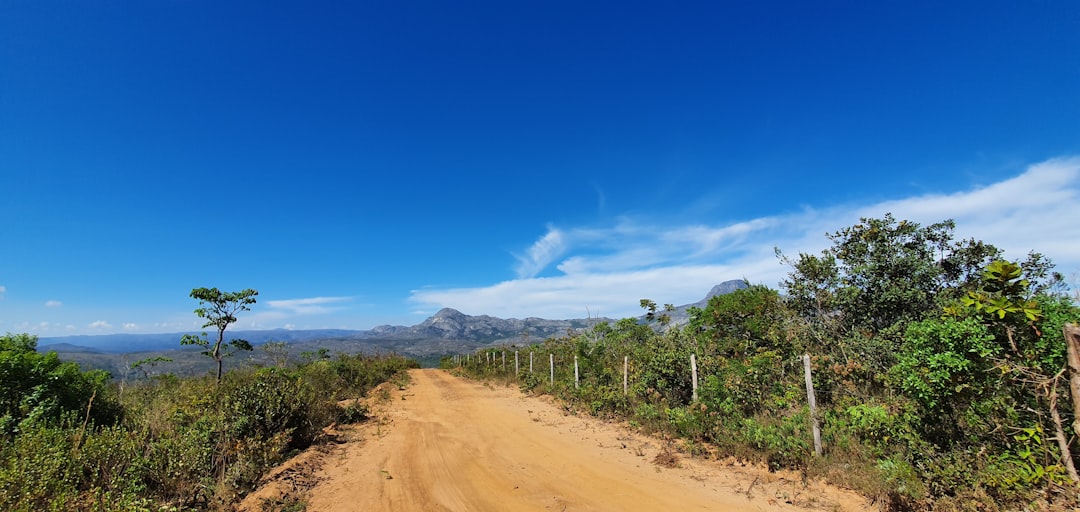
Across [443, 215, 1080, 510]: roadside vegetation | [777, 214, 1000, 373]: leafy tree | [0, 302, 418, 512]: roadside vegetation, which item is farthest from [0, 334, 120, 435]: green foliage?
[777, 214, 1000, 373]: leafy tree

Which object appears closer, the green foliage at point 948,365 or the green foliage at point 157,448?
the green foliage at point 157,448

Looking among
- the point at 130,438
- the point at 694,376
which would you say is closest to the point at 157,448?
the point at 130,438

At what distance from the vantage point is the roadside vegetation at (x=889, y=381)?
165 inches

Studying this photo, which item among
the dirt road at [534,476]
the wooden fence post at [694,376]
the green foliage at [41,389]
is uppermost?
the green foliage at [41,389]

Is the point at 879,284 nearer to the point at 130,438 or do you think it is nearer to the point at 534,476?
the point at 534,476

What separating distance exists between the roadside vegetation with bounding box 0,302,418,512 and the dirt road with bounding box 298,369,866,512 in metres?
1.15

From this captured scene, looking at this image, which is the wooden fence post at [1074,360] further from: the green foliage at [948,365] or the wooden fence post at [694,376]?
the wooden fence post at [694,376]

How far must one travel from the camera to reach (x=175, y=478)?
5074 millimetres

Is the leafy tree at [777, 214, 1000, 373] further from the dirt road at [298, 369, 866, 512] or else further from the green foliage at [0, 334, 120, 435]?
the green foliage at [0, 334, 120, 435]

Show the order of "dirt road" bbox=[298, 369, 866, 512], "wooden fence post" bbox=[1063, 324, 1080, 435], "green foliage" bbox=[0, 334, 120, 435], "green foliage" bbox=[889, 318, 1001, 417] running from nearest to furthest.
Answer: "wooden fence post" bbox=[1063, 324, 1080, 435] < "green foliage" bbox=[889, 318, 1001, 417] < "dirt road" bbox=[298, 369, 866, 512] < "green foliage" bbox=[0, 334, 120, 435]

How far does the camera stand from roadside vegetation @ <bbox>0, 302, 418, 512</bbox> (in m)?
4.21

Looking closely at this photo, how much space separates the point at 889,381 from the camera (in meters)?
5.88

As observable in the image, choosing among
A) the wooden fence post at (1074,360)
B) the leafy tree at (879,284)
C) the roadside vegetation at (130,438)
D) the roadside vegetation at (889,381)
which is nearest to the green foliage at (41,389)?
the roadside vegetation at (130,438)

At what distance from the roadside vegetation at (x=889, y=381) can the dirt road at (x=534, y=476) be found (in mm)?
760
